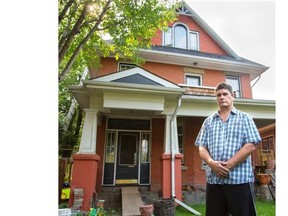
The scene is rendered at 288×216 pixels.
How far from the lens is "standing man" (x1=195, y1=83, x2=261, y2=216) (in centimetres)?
121

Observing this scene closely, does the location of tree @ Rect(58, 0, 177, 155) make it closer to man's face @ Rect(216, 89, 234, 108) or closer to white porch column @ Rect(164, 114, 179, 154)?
white porch column @ Rect(164, 114, 179, 154)

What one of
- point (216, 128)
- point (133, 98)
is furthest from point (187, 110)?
point (216, 128)

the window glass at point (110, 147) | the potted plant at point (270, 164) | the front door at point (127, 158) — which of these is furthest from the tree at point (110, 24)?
the potted plant at point (270, 164)

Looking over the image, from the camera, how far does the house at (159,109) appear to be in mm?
4051

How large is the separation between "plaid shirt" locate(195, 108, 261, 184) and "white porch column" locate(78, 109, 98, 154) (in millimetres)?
2911

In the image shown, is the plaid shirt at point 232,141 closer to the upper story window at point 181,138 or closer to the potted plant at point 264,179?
the upper story window at point 181,138

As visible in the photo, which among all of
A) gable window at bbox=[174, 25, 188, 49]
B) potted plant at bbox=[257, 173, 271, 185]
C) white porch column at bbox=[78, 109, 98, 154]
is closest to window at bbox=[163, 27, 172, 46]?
gable window at bbox=[174, 25, 188, 49]

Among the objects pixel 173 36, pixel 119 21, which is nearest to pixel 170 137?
pixel 119 21

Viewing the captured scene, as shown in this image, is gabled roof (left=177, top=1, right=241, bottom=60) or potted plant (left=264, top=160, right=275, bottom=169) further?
gabled roof (left=177, top=1, right=241, bottom=60)

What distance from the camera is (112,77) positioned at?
4191mm

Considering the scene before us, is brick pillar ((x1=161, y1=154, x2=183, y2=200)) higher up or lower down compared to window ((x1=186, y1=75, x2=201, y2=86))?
lower down

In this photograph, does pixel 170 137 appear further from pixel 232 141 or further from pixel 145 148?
pixel 232 141

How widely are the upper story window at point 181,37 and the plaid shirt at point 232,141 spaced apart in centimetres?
597
